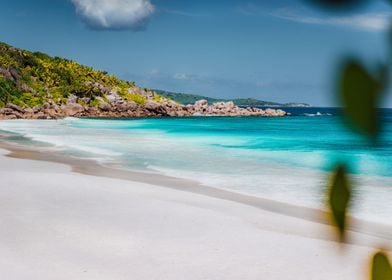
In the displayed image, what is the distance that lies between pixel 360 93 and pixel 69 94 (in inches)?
3055

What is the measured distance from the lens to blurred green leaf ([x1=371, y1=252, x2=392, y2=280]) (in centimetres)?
32

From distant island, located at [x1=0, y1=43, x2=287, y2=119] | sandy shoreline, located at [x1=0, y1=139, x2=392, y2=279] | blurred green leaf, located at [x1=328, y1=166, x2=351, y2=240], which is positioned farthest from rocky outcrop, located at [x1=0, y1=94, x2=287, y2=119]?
blurred green leaf, located at [x1=328, y1=166, x2=351, y2=240]

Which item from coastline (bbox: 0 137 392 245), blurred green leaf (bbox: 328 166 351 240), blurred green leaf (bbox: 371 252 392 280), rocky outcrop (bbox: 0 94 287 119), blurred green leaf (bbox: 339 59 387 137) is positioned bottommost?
coastline (bbox: 0 137 392 245)

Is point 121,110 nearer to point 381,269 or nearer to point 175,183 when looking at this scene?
point 175,183

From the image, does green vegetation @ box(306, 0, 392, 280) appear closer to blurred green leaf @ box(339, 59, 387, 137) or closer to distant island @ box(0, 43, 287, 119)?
blurred green leaf @ box(339, 59, 387, 137)

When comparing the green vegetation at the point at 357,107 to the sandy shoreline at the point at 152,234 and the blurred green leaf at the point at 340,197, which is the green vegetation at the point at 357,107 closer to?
the blurred green leaf at the point at 340,197

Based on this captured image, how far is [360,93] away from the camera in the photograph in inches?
11.5

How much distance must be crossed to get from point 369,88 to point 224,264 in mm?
6622

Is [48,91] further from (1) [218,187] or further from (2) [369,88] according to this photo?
(2) [369,88]

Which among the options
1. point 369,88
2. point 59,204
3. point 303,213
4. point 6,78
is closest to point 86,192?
point 59,204

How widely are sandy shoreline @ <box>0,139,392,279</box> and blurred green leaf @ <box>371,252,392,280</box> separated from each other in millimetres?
3797

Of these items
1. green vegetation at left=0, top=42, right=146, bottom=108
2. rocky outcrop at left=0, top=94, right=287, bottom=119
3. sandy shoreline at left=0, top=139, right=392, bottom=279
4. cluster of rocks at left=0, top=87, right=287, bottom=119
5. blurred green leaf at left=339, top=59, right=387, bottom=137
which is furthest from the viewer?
green vegetation at left=0, top=42, right=146, bottom=108

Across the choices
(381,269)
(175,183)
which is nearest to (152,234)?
(175,183)

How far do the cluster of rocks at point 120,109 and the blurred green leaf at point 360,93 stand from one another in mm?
60396
